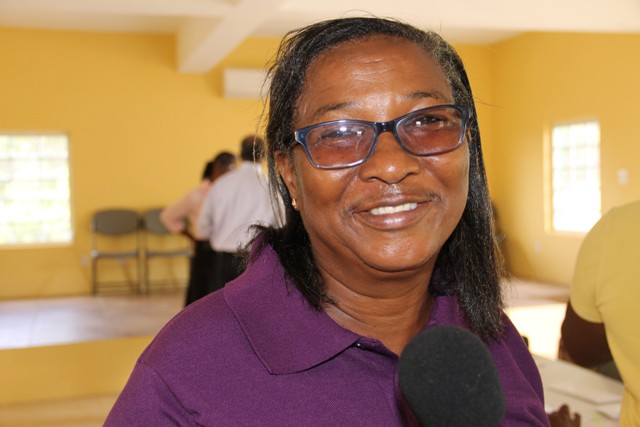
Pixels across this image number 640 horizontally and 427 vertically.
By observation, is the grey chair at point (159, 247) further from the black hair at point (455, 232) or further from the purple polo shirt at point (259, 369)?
the purple polo shirt at point (259, 369)

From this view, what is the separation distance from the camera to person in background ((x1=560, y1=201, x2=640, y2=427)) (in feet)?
→ 5.32

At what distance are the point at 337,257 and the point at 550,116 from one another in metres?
10.4

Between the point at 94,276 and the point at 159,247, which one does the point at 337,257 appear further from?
the point at 159,247

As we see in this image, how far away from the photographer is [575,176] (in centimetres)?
1056

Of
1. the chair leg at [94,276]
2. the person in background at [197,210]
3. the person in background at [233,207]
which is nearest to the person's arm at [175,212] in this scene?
the person in background at [197,210]

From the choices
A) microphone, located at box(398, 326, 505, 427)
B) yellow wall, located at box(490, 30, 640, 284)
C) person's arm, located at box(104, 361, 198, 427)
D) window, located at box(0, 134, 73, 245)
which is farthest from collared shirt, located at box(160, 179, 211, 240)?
microphone, located at box(398, 326, 505, 427)

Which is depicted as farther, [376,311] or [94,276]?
[94,276]

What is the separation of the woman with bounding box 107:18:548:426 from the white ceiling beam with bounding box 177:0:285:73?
588 cm

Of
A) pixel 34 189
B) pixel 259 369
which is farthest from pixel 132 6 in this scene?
pixel 259 369

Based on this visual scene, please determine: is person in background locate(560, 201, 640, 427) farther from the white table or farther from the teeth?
the teeth

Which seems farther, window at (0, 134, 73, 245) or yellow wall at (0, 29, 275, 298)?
window at (0, 134, 73, 245)

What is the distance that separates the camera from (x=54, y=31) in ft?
34.1

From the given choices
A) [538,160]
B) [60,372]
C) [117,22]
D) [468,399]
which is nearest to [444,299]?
[468,399]

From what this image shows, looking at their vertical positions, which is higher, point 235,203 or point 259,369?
point 235,203
